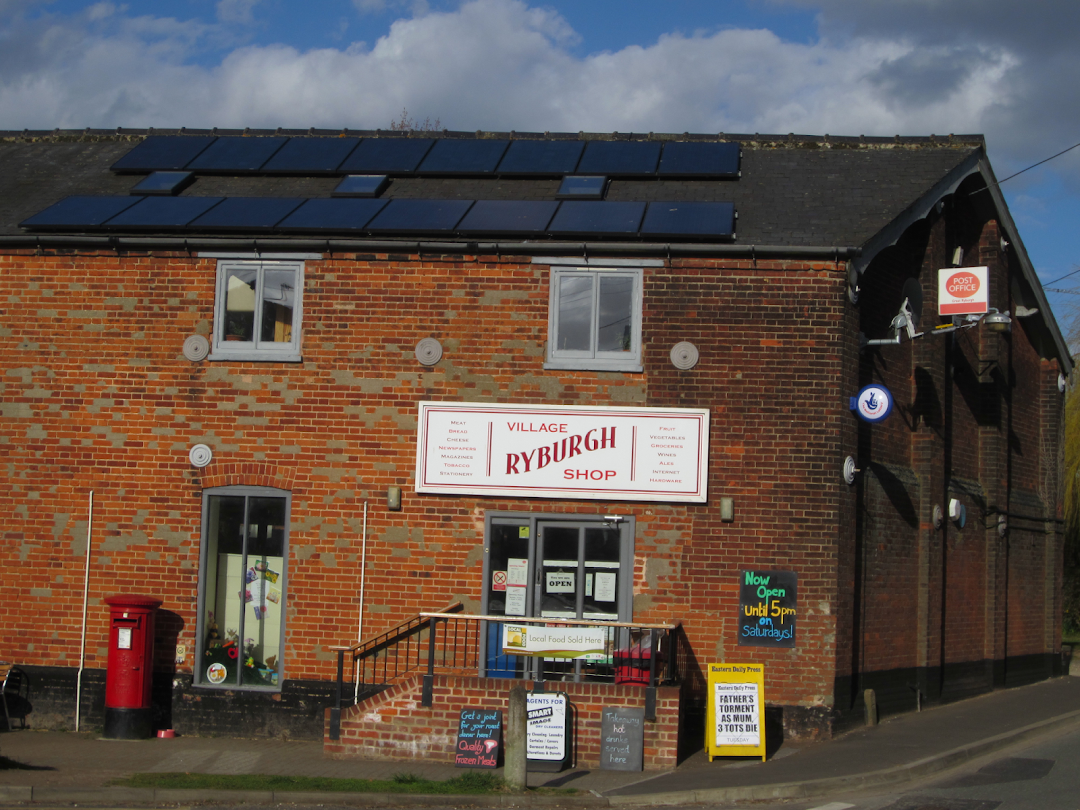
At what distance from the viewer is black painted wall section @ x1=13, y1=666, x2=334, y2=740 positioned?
1259cm

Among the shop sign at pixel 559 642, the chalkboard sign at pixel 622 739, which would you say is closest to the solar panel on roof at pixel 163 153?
the shop sign at pixel 559 642

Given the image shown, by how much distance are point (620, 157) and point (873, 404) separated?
210 inches

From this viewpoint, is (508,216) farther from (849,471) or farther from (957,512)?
(957,512)

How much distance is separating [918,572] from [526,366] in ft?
20.2

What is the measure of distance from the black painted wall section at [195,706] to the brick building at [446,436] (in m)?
0.03

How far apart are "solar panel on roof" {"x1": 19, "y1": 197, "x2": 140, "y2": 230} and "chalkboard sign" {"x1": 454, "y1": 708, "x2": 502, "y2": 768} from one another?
7582 millimetres

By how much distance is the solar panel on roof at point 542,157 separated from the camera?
1508 cm

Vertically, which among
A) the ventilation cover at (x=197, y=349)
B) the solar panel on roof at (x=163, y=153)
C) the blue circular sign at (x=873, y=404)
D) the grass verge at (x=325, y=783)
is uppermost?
the solar panel on roof at (x=163, y=153)

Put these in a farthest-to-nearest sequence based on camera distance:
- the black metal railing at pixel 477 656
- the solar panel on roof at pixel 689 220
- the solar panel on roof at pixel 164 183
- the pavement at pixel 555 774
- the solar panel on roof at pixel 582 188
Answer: the solar panel on roof at pixel 164 183, the solar panel on roof at pixel 582 188, the solar panel on roof at pixel 689 220, the black metal railing at pixel 477 656, the pavement at pixel 555 774

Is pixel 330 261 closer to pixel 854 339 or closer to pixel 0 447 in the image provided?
pixel 0 447

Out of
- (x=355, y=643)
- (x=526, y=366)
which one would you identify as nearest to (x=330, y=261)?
(x=526, y=366)

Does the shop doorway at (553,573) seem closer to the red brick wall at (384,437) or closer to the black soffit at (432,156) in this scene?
the red brick wall at (384,437)

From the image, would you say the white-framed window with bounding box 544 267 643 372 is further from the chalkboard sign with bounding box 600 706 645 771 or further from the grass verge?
the grass verge

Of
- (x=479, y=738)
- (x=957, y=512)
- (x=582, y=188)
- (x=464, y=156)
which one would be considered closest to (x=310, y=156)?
(x=464, y=156)
